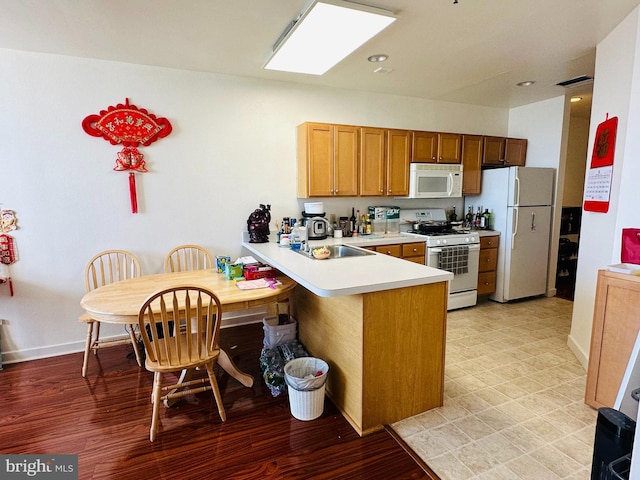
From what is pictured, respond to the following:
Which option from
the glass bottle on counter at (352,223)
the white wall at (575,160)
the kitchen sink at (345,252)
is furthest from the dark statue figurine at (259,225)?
the white wall at (575,160)

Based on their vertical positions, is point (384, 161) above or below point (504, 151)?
below

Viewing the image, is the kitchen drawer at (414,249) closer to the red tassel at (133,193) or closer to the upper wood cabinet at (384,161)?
the upper wood cabinet at (384,161)

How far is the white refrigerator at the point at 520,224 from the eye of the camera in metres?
4.14

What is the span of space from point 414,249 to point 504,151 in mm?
1998

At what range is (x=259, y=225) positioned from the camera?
3.52 m

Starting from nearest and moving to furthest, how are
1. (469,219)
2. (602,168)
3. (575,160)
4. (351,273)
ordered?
(351,273)
(602,168)
(469,219)
(575,160)

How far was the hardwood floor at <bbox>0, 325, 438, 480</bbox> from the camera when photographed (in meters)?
1.79

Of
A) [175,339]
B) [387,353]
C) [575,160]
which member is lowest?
[387,353]

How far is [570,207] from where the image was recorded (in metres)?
5.34

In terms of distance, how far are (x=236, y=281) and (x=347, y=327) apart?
936 millimetres

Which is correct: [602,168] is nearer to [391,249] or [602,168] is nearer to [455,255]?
[455,255]

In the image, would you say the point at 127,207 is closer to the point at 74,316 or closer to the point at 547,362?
the point at 74,316

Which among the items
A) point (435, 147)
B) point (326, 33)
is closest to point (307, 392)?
point (326, 33)

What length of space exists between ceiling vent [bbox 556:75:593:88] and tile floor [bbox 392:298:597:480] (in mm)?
2576
